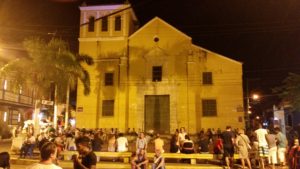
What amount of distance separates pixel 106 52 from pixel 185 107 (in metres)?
9.26

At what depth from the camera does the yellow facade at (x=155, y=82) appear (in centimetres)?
2759

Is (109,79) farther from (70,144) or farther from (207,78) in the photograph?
(70,144)

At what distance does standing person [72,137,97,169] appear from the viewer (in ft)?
18.9

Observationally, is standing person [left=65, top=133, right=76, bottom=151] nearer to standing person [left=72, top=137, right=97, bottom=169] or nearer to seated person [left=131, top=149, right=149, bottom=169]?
seated person [left=131, top=149, right=149, bottom=169]

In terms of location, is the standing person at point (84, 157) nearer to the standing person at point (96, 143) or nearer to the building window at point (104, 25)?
the standing person at point (96, 143)

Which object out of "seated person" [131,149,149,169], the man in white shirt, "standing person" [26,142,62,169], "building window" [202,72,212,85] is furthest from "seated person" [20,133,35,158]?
"building window" [202,72,212,85]

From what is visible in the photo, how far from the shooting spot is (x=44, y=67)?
66.7 ft

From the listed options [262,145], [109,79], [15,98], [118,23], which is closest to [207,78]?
[109,79]

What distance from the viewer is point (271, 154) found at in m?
13.1

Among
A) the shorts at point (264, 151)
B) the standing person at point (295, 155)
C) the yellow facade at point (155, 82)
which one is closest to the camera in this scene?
the standing person at point (295, 155)

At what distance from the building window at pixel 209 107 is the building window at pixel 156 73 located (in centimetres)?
471

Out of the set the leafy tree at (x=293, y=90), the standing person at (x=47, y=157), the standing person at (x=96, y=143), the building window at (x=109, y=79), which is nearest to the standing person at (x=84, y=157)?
the standing person at (x=47, y=157)

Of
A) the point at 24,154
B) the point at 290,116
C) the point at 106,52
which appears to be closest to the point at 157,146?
the point at 24,154

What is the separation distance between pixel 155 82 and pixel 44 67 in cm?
1137
